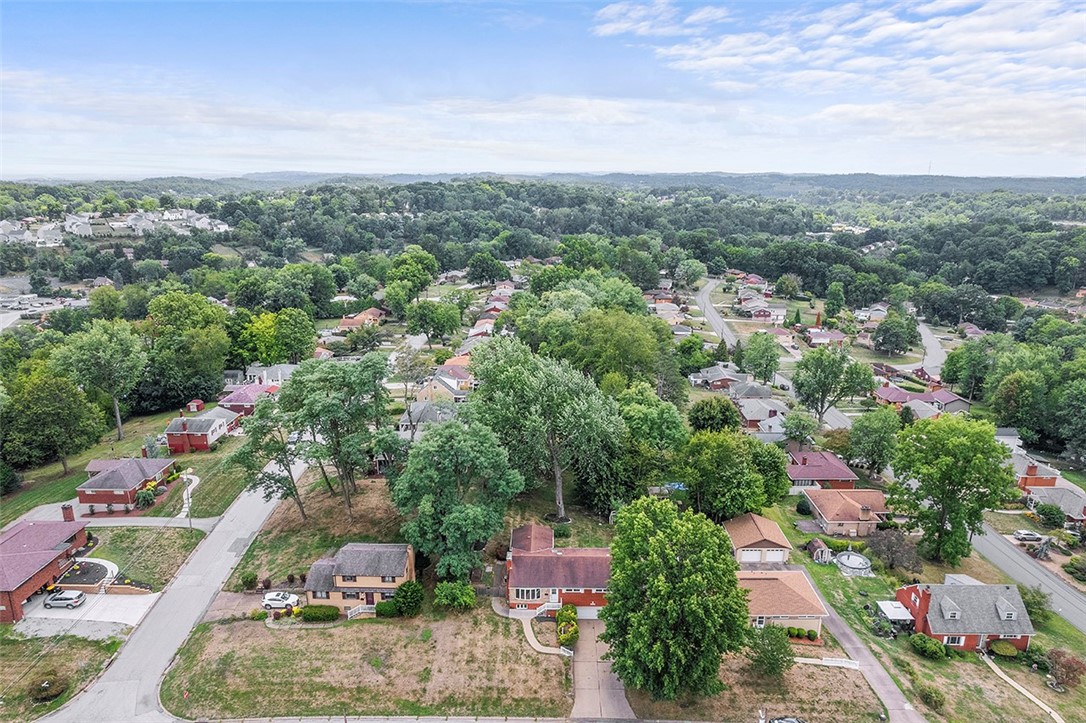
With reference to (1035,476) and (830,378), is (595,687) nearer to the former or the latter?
(830,378)

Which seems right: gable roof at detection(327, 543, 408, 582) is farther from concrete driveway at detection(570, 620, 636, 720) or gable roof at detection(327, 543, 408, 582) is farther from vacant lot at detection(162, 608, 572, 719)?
concrete driveway at detection(570, 620, 636, 720)

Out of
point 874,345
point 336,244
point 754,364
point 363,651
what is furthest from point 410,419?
point 336,244

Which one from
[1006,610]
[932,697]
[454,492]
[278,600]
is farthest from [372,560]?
[1006,610]

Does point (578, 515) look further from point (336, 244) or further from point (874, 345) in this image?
point (336, 244)

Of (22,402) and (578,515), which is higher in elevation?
(22,402)

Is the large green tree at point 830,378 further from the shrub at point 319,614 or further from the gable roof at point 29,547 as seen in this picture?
the gable roof at point 29,547

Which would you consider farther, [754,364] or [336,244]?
[336,244]
